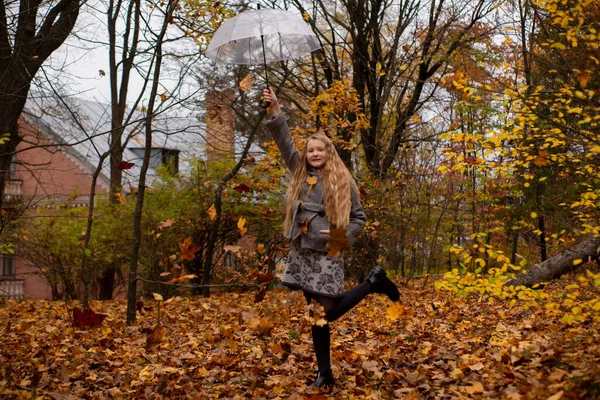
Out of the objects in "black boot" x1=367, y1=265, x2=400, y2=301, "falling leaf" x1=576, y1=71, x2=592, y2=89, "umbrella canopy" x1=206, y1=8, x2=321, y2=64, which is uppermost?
"umbrella canopy" x1=206, y1=8, x2=321, y2=64

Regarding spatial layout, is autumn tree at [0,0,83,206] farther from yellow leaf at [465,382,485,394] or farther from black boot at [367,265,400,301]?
yellow leaf at [465,382,485,394]

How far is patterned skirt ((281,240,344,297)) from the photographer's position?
4414 mm

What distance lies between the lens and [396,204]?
1195cm

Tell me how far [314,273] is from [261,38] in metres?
2.34

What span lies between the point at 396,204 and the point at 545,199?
3.65 meters

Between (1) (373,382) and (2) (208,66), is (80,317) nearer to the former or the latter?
(1) (373,382)

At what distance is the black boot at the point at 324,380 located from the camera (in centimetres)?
441

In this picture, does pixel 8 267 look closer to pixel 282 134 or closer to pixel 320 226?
pixel 282 134

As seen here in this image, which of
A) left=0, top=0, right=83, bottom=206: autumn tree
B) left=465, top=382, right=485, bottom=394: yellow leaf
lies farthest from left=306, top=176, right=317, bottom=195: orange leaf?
left=0, top=0, right=83, bottom=206: autumn tree

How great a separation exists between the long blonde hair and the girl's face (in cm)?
3

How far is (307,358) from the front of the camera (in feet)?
17.9

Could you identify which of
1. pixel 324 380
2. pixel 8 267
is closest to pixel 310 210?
pixel 324 380

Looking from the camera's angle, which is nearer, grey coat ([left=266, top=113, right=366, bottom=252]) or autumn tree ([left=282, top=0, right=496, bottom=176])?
grey coat ([left=266, top=113, right=366, bottom=252])

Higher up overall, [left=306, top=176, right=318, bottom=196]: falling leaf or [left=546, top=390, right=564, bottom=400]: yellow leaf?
[left=306, top=176, right=318, bottom=196]: falling leaf
